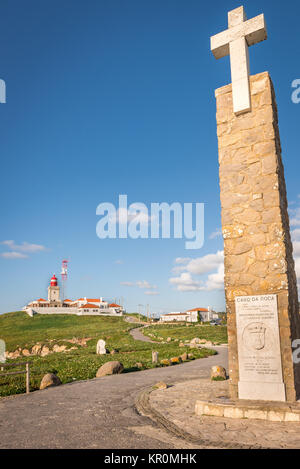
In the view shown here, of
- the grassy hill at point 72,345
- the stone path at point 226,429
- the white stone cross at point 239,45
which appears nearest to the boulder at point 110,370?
the grassy hill at point 72,345

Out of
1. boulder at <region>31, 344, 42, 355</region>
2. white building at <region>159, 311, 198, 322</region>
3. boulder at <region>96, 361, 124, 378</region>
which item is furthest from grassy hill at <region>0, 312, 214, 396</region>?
white building at <region>159, 311, 198, 322</region>

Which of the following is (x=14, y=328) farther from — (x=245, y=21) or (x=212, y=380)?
(x=245, y=21)

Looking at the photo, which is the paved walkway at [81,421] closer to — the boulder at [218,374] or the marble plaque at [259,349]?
the marble plaque at [259,349]

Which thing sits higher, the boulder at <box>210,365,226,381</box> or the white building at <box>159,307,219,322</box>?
the boulder at <box>210,365,226,381</box>

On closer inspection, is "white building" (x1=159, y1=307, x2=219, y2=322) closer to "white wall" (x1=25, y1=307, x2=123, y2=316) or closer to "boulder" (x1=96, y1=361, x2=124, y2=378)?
"white wall" (x1=25, y1=307, x2=123, y2=316)

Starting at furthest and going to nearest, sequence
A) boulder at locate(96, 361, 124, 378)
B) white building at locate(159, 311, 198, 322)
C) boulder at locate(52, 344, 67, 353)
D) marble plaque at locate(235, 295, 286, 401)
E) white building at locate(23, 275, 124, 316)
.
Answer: white building at locate(159, 311, 198, 322) < white building at locate(23, 275, 124, 316) < boulder at locate(52, 344, 67, 353) < boulder at locate(96, 361, 124, 378) < marble plaque at locate(235, 295, 286, 401)

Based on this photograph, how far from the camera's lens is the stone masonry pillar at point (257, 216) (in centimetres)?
781

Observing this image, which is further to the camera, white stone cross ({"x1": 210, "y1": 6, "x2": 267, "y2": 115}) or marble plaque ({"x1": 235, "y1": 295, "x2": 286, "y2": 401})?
white stone cross ({"x1": 210, "y1": 6, "x2": 267, "y2": 115})

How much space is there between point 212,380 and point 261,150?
8537 mm

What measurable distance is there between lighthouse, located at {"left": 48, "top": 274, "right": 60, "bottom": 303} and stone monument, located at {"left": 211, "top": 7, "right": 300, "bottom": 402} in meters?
116

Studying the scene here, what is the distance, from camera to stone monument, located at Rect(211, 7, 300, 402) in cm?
756

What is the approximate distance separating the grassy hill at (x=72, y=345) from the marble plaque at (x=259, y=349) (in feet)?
27.2

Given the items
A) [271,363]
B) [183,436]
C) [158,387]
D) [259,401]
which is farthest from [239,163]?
[158,387]

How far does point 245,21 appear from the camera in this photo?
9188mm
